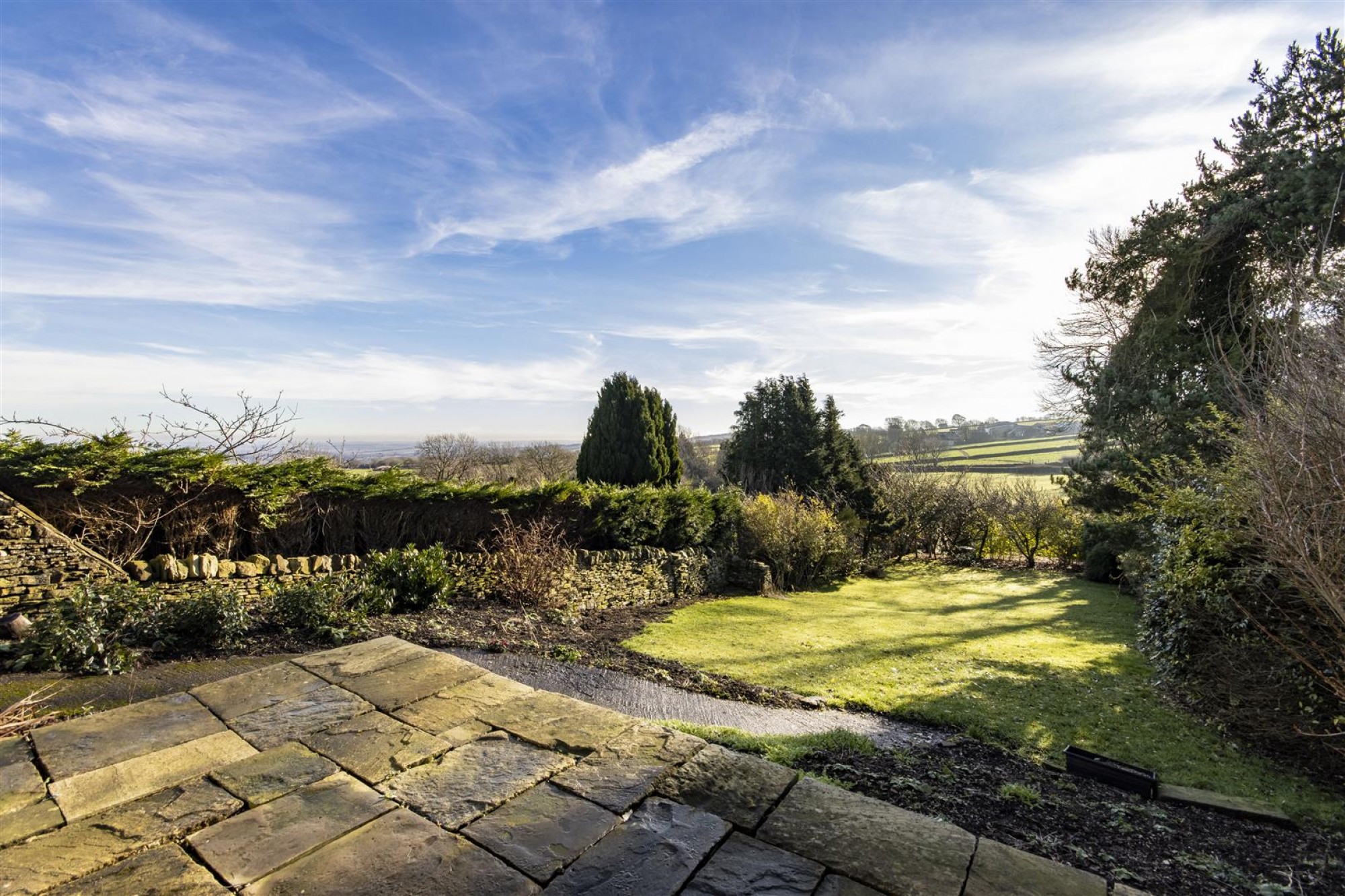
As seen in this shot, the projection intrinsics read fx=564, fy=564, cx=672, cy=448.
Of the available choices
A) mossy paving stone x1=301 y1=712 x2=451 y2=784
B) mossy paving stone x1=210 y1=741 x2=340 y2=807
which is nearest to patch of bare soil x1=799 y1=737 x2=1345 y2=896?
mossy paving stone x1=301 y1=712 x2=451 y2=784

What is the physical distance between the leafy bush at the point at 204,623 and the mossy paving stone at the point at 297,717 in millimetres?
2075

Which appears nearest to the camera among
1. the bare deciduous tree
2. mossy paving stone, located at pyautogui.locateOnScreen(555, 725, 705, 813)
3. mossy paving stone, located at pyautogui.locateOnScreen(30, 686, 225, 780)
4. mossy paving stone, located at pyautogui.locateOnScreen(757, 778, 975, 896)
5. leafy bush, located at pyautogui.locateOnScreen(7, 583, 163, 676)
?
mossy paving stone, located at pyautogui.locateOnScreen(757, 778, 975, 896)

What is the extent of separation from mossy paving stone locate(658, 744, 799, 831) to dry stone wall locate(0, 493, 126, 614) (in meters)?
5.64

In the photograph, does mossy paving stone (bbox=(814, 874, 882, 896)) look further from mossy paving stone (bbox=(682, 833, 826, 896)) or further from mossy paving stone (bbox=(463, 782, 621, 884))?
mossy paving stone (bbox=(463, 782, 621, 884))

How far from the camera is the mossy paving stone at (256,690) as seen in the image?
313 cm

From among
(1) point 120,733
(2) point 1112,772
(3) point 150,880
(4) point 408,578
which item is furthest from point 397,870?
(4) point 408,578

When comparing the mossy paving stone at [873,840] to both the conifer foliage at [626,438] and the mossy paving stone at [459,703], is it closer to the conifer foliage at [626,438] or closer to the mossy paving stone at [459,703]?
the mossy paving stone at [459,703]

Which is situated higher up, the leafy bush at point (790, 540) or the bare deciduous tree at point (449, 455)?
the bare deciduous tree at point (449, 455)

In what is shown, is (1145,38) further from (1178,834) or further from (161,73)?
(161,73)

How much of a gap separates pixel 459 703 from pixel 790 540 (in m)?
10.2

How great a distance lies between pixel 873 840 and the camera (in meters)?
2.04

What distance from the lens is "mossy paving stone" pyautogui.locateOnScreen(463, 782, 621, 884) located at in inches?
75.5

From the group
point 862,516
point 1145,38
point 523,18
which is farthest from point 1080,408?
point 523,18

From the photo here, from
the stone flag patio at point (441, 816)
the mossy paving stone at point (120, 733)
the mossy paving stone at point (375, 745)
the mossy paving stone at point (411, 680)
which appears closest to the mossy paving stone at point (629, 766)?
the stone flag patio at point (441, 816)
